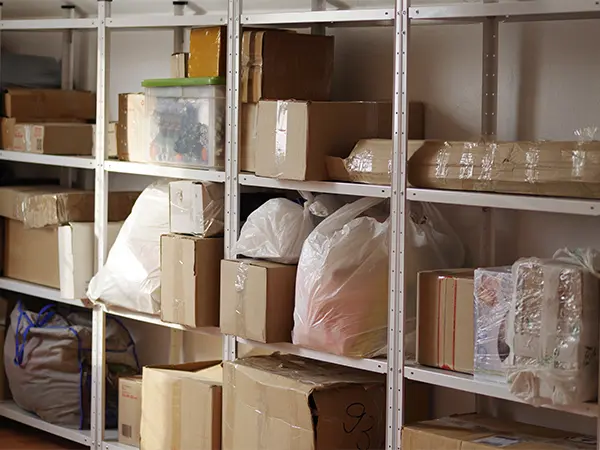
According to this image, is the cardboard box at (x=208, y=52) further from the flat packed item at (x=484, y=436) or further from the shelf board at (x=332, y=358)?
the flat packed item at (x=484, y=436)

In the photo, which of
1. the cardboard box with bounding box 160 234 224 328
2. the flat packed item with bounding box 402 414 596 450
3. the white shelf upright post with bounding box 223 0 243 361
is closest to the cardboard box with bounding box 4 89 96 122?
the cardboard box with bounding box 160 234 224 328

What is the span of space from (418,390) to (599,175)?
3.86 feet

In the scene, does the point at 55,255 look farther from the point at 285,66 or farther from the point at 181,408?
the point at 285,66

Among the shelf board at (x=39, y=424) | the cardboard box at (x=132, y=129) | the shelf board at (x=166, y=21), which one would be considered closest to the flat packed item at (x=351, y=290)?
the shelf board at (x=166, y=21)

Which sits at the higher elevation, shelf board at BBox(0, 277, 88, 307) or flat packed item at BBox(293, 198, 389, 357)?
flat packed item at BBox(293, 198, 389, 357)

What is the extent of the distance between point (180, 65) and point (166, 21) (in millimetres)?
165

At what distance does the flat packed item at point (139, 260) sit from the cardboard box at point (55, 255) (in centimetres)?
19

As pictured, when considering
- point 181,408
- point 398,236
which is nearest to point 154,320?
point 181,408

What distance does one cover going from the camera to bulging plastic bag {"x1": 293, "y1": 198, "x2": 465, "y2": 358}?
3.33 metres

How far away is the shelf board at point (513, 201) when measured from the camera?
9.14 feet

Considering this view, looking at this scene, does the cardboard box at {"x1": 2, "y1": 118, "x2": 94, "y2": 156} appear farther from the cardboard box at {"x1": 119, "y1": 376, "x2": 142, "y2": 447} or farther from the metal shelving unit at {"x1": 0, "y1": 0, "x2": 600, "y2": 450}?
the cardboard box at {"x1": 119, "y1": 376, "x2": 142, "y2": 447}

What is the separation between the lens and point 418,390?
3646 millimetres

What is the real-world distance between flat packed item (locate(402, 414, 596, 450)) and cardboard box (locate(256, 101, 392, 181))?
0.84 m

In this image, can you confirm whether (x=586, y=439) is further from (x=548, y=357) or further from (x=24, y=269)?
(x=24, y=269)
